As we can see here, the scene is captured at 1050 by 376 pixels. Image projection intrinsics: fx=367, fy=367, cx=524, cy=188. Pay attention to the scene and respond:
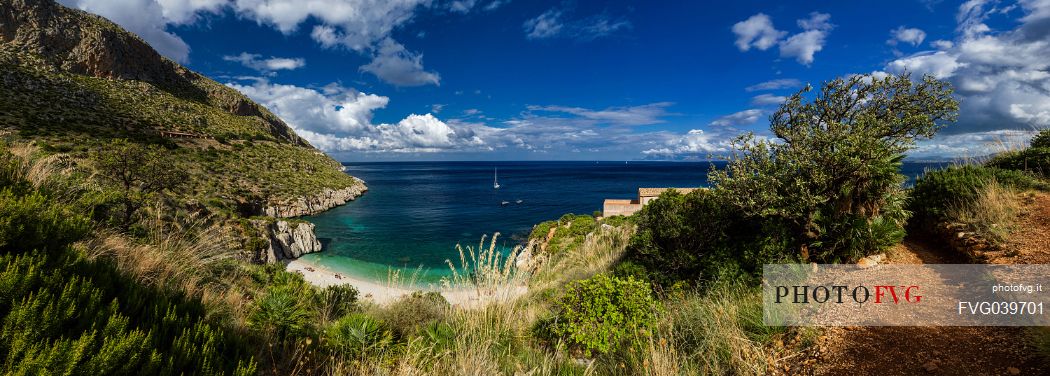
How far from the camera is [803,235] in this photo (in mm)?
6504

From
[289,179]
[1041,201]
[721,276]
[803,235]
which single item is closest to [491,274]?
[721,276]

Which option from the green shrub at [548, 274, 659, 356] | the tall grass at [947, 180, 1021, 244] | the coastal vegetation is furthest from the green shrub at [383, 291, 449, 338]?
the tall grass at [947, 180, 1021, 244]

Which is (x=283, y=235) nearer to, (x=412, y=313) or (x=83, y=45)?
(x=412, y=313)

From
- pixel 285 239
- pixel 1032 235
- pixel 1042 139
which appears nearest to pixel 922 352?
pixel 1032 235

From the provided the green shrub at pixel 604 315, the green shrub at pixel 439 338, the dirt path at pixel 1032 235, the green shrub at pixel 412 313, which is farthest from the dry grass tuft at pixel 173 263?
the dirt path at pixel 1032 235

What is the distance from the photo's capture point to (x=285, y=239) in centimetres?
2884

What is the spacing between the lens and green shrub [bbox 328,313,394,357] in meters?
3.71

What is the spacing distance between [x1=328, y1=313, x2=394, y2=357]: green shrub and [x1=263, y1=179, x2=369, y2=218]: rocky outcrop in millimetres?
44063

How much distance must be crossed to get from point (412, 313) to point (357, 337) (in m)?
1.60

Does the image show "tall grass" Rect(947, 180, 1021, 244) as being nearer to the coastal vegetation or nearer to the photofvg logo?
the coastal vegetation

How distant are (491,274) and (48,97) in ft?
199

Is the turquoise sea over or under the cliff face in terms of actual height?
under

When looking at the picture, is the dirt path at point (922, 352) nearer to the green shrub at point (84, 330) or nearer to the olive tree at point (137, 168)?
the green shrub at point (84, 330)

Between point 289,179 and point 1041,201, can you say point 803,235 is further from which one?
point 289,179
